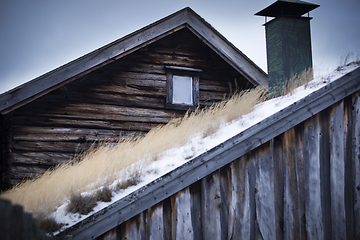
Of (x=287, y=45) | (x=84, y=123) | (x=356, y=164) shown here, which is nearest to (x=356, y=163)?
(x=356, y=164)

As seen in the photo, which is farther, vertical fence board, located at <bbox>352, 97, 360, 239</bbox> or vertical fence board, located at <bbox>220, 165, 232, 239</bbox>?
vertical fence board, located at <bbox>352, 97, 360, 239</bbox>

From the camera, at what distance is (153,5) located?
114 m

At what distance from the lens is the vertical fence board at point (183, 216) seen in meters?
2.32

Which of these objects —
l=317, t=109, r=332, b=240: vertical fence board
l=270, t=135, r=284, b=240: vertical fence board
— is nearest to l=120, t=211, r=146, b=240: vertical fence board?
l=270, t=135, r=284, b=240: vertical fence board

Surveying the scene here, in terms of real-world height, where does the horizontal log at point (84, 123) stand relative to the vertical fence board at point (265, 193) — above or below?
above

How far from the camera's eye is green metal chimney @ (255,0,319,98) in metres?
6.32

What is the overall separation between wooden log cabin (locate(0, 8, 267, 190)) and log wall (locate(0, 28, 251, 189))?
0.02 metres

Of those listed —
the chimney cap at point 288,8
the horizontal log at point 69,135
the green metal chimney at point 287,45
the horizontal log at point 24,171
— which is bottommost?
the horizontal log at point 24,171

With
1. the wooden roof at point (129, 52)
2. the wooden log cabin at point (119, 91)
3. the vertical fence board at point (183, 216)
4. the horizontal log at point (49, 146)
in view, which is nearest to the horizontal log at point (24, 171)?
the wooden log cabin at point (119, 91)

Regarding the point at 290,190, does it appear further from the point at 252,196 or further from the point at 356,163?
the point at 356,163

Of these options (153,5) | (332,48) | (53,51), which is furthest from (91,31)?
(332,48)

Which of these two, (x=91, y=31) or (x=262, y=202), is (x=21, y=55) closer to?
(x=91, y=31)

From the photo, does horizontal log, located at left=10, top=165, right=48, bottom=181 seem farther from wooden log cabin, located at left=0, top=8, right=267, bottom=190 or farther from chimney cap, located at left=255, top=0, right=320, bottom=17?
chimney cap, located at left=255, top=0, right=320, bottom=17

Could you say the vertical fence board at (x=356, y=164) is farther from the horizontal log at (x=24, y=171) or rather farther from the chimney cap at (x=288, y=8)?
the horizontal log at (x=24, y=171)
